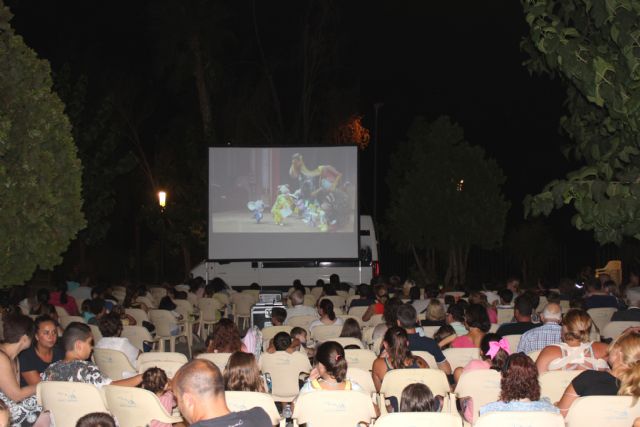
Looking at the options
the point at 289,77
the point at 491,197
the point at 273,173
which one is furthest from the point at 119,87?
the point at 491,197

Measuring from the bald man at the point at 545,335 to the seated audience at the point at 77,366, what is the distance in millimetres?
3598

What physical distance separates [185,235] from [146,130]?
9.03 meters

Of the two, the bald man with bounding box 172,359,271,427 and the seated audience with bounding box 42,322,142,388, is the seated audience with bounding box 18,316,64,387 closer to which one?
the seated audience with bounding box 42,322,142,388

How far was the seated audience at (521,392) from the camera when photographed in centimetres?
543

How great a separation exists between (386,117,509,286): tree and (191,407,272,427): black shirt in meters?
20.1

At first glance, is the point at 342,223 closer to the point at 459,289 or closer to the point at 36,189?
the point at 459,289

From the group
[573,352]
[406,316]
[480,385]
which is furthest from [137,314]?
[573,352]

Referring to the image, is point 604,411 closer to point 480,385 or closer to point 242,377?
point 480,385

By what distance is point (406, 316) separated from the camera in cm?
854

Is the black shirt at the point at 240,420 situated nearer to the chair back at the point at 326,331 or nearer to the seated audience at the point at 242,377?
the seated audience at the point at 242,377

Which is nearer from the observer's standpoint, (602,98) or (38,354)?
(38,354)

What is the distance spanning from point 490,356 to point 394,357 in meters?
0.78

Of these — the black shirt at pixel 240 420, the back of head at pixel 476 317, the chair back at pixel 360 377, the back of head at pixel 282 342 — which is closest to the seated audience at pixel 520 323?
the back of head at pixel 476 317

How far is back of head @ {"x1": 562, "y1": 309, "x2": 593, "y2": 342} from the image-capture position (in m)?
6.96
